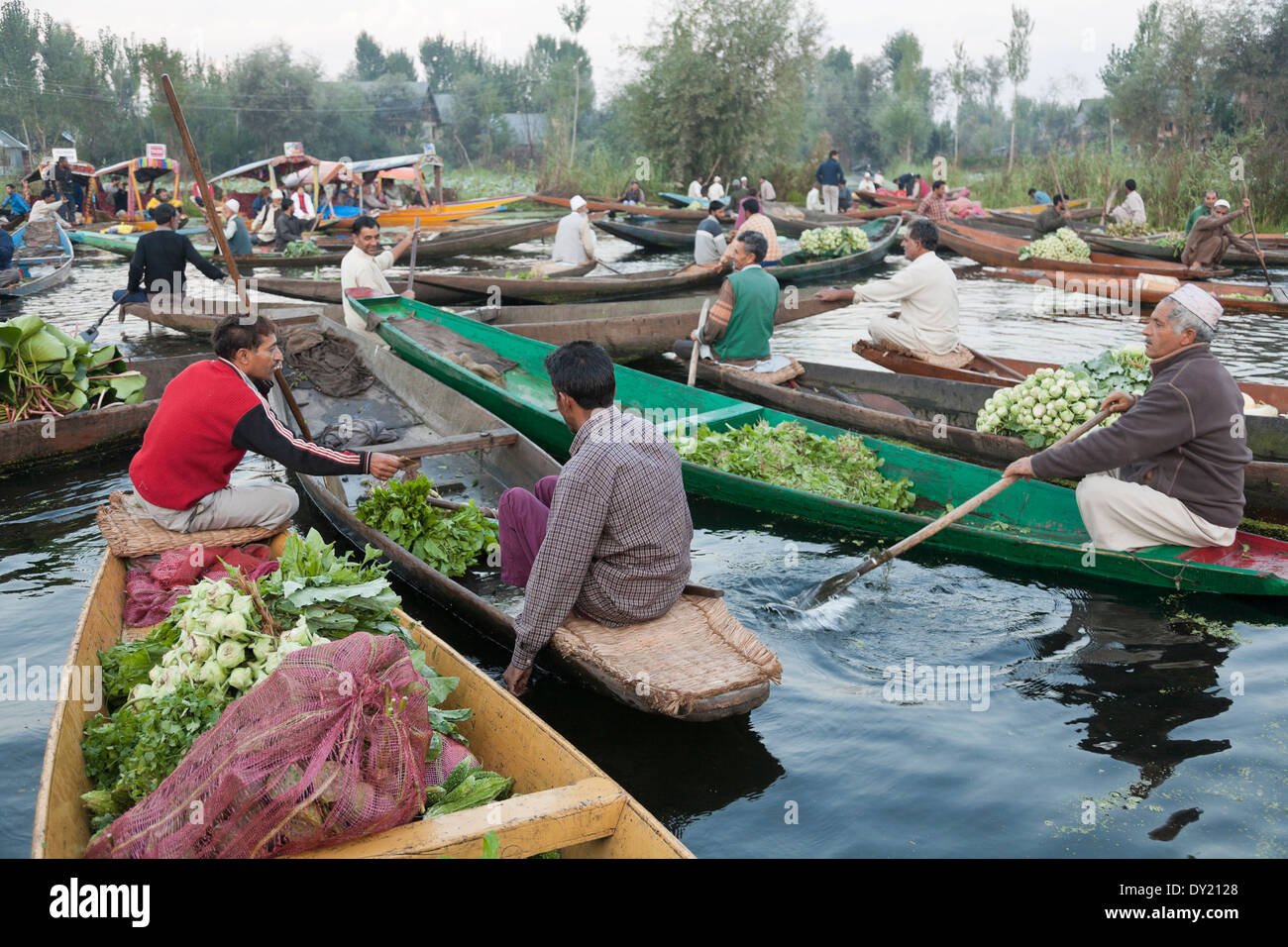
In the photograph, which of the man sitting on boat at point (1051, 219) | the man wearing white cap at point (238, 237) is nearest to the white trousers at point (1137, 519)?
the man wearing white cap at point (238, 237)

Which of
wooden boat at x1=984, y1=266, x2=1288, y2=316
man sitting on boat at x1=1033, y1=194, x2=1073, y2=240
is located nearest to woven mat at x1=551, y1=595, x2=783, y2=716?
wooden boat at x1=984, y1=266, x2=1288, y2=316

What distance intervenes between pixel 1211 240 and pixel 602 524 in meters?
13.6

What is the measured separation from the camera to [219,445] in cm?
440

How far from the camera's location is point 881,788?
3682 millimetres

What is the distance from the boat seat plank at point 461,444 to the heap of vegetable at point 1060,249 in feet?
39.4

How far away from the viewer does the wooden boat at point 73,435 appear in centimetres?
679

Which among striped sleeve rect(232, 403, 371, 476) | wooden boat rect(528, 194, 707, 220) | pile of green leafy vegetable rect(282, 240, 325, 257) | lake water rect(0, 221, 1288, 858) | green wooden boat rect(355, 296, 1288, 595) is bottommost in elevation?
lake water rect(0, 221, 1288, 858)

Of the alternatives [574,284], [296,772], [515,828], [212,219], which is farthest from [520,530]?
[574,284]

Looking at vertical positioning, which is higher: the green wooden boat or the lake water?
the green wooden boat

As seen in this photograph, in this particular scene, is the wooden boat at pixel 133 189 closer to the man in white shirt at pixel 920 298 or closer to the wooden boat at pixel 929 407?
the wooden boat at pixel 929 407

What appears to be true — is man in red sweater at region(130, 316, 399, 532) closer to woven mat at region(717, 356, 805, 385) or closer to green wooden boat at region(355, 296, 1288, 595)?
green wooden boat at region(355, 296, 1288, 595)

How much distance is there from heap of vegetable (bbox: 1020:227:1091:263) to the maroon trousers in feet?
43.8

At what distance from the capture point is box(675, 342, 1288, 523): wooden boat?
5.61 m

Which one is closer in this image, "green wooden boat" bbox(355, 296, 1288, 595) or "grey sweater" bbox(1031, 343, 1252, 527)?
"grey sweater" bbox(1031, 343, 1252, 527)
